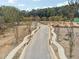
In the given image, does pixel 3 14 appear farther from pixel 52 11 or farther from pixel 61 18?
pixel 52 11

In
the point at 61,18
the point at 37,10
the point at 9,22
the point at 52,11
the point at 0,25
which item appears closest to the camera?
the point at 0,25

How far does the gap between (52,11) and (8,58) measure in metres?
104

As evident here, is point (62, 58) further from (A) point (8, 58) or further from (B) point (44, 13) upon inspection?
(B) point (44, 13)

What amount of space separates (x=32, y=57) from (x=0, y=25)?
38958 millimetres

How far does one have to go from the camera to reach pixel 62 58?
16672 millimetres

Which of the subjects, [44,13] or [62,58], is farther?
[44,13]

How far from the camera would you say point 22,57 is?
18.0 meters

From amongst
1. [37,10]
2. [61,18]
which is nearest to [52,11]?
[37,10]

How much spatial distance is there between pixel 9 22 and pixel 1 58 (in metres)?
54.4

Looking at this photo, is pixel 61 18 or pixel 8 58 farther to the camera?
pixel 61 18

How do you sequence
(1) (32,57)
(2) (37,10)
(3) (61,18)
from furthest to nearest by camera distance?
(2) (37,10)
(3) (61,18)
(1) (32,57)

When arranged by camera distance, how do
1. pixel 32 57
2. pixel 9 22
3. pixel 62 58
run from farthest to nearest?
pixel 9 22, pixel 32 57, pixel 62 58

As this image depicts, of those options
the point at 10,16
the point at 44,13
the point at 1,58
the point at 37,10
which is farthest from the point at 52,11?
the point at 1,58

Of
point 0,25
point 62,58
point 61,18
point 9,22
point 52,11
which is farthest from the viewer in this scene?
point 52,11
